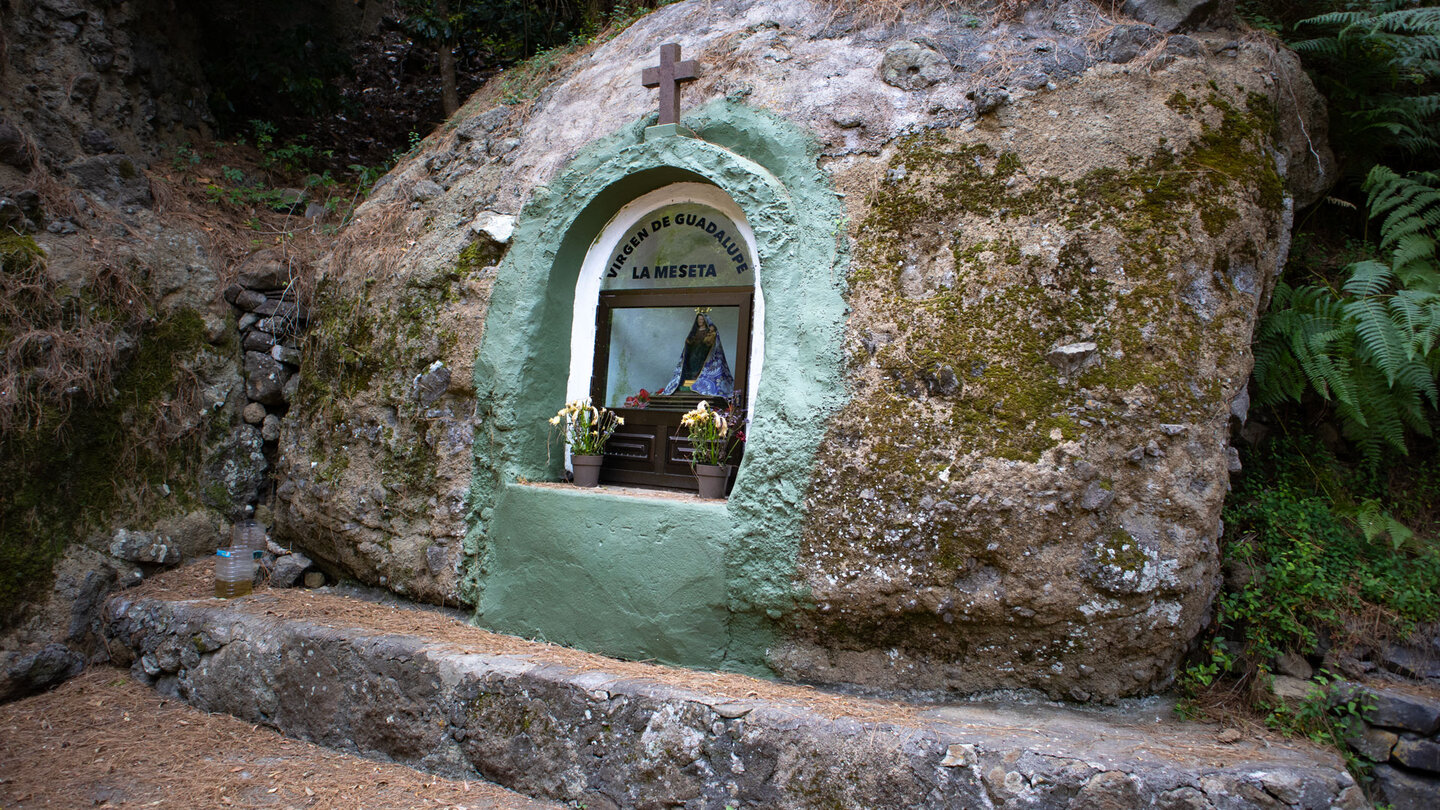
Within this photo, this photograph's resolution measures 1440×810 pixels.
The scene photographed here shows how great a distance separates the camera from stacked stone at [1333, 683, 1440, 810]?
3162 millimetres

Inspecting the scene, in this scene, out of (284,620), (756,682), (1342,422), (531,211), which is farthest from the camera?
(531,211)

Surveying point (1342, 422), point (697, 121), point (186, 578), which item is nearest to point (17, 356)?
point (186, 578)

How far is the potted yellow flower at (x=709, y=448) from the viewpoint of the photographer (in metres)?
4.32

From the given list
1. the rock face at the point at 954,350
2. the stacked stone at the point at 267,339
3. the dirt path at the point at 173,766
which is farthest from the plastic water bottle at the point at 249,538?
the rock face at the point at 954,350

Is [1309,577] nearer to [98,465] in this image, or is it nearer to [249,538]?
[249,538]

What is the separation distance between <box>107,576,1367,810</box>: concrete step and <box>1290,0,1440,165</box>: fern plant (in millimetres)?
3419

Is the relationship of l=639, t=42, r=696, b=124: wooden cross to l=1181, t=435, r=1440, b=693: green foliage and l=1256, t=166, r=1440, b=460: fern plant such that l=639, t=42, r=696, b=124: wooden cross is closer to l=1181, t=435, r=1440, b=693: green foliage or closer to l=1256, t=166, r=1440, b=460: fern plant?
l=1256, t=166, r=1440, b=460: fern plant

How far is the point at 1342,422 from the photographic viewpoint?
4.22 m

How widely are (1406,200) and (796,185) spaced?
3160 mm

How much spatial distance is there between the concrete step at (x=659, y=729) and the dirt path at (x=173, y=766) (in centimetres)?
10

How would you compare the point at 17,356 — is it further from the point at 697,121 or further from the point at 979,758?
the point at 979,758

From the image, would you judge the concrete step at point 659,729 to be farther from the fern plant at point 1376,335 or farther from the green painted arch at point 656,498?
the fern plant at point 1376,335

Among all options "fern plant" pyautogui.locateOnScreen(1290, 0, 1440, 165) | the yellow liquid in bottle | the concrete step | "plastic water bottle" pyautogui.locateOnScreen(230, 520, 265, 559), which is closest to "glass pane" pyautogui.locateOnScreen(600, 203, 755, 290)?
the concrete step

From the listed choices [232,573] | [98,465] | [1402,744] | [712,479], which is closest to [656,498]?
[712,479]
